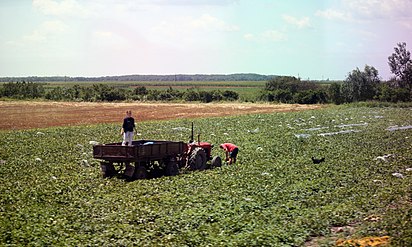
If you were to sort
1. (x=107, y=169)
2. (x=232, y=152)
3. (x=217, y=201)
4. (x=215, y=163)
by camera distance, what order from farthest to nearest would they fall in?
(x=232, y=152), (x=215, y=163), (x=107, y=169), (x=217, y=201)

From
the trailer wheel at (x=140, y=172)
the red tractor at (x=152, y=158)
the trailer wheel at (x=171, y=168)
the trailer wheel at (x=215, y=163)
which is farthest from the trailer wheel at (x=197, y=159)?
the trailer wheel at (x=140, y=172)

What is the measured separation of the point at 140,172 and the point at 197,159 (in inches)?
134

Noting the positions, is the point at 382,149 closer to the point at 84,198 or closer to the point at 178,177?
the point at 178,177

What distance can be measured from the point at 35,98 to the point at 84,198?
93.5 meters

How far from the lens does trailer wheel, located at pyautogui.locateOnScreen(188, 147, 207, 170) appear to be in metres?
23.0

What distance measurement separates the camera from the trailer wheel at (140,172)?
20.5 m

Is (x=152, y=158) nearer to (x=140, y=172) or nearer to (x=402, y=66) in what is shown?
(x=140, y=172)

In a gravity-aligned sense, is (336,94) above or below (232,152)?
above

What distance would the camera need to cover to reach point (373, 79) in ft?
317

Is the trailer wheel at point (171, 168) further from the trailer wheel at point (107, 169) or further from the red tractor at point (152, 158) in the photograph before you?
the trailer wheel at point (107, 169)

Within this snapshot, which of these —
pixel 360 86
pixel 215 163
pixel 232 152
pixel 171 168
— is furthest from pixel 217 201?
pixel 360 86

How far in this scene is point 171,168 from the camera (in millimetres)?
21797

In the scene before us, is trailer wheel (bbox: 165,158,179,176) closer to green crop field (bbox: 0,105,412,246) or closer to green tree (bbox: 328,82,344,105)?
green crop field (bbox: 0,105,412,246)

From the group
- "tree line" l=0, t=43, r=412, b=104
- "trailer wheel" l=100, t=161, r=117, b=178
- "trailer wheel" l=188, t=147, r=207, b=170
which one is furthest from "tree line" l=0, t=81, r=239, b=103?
"trailer wheel" l=100, t=161, r=117, b=178
